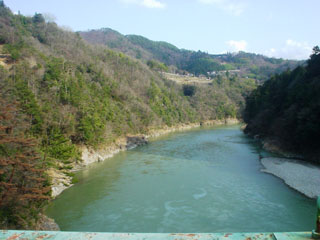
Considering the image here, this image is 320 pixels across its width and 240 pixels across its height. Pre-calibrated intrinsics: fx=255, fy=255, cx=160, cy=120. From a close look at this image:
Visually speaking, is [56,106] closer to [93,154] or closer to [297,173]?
[93,154]

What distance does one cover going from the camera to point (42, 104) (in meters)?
22.6

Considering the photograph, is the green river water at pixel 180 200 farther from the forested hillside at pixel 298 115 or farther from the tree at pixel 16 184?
the forested hillside at pixel 298 115

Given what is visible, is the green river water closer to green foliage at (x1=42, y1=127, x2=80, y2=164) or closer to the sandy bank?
the sandy bank

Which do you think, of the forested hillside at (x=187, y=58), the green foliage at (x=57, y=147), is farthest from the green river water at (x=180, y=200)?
the forested hillside at (x=187, y=58)

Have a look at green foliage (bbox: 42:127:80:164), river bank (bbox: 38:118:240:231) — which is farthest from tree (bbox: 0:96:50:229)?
green foliage (bbox: 42:127:80:164)

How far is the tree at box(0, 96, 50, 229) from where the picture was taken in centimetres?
881

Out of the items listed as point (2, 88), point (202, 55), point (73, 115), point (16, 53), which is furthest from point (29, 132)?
point (202, 55)

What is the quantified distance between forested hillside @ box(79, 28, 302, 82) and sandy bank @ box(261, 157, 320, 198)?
291 feet

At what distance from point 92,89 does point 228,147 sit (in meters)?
19.4

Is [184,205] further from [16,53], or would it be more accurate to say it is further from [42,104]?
[16,53]

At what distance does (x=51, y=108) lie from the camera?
22453 millimetres

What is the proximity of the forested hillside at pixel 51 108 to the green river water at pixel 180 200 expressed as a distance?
7.57ft

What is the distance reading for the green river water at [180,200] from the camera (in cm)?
1138

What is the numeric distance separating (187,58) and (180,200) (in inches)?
5968
